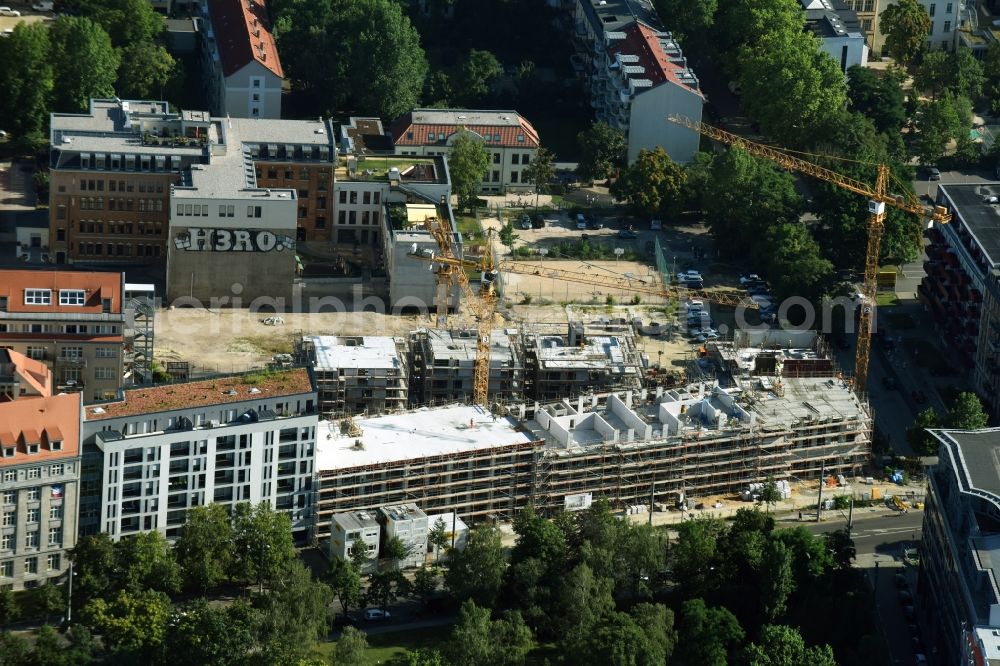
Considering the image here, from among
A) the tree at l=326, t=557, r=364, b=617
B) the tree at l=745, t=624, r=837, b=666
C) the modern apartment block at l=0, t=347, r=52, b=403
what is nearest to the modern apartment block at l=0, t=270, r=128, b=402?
the modern apartment block at l=0, t=347, r=52, b=403

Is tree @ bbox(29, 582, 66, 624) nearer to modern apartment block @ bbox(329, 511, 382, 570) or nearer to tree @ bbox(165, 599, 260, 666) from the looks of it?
tree @ bbox(165, 599, 260, 666)

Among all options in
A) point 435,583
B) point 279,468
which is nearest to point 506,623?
point 435,583

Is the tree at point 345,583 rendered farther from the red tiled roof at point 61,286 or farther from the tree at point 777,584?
the red tiled roof at point 61,286

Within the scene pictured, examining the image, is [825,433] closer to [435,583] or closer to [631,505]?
[631,505]

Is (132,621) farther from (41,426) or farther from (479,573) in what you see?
(479,573)

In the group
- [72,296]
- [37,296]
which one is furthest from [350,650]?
[37,296]
